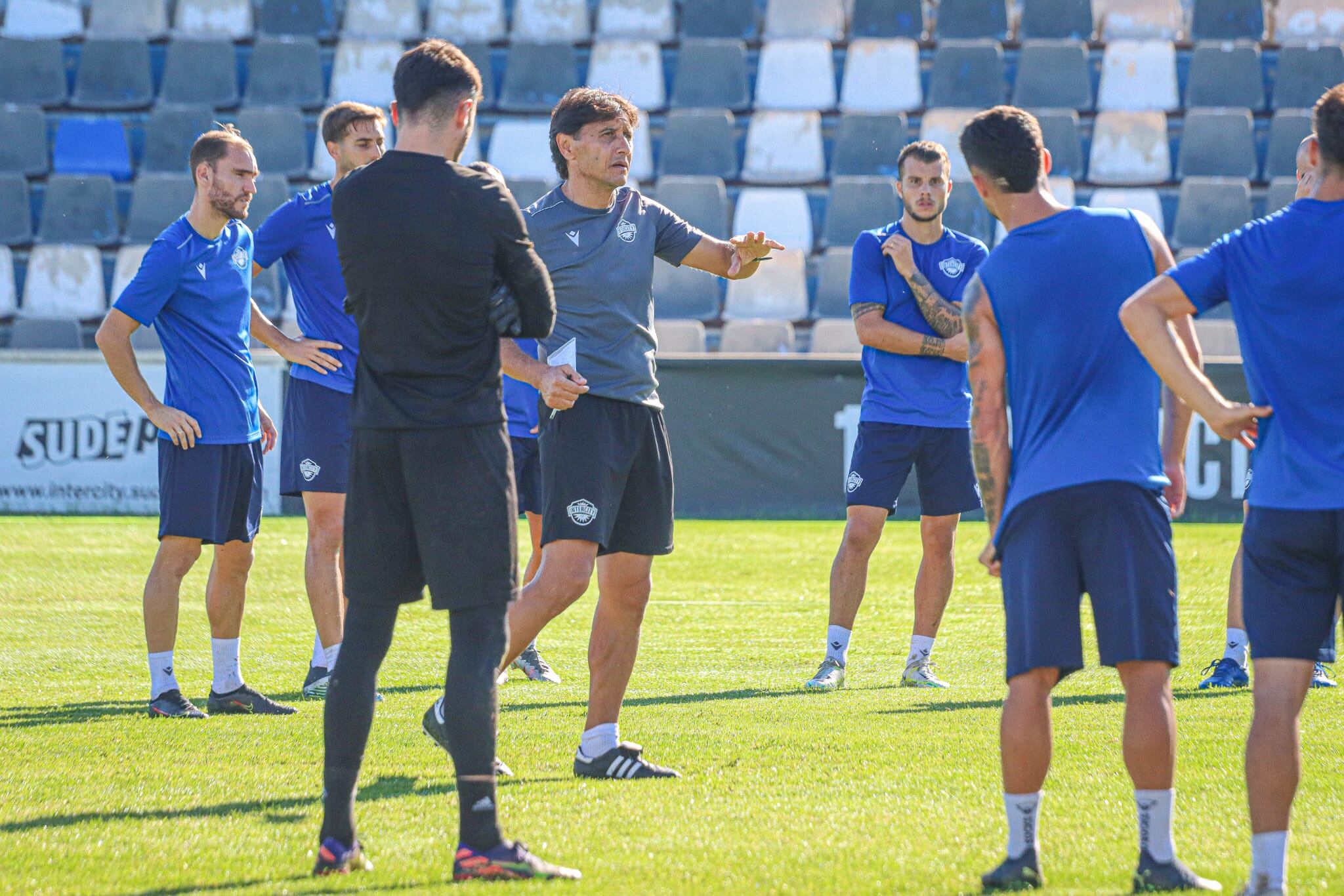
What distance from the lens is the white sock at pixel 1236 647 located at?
20.7 feet

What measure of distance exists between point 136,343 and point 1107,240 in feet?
38.5

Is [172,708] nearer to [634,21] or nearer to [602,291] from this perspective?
[602,291]

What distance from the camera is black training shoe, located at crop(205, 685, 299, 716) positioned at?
229 inches

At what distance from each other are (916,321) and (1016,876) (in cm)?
370

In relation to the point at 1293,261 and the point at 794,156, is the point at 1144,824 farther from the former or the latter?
the point at 794,156

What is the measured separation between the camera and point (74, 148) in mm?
16031

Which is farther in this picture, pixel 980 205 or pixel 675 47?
pixel 675 47

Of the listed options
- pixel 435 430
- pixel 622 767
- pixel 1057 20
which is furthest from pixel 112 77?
pixel 435 430

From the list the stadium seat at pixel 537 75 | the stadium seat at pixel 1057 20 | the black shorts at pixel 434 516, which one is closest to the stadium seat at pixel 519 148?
the stadium seat at pixel 537 75

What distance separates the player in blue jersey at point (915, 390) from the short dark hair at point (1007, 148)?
2.98m

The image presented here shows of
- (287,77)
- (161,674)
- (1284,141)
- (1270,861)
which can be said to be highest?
(287,77)

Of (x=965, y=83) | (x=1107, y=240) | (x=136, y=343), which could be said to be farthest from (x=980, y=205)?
(x=1107, y=240)

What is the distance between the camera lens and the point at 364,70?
16391 millimetres

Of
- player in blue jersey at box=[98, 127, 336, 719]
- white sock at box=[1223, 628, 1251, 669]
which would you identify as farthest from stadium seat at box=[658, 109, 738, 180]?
white sock at box=[1223, 628, 1251, 669]
